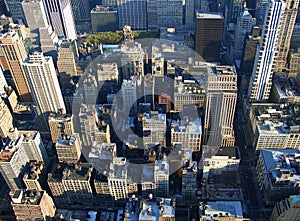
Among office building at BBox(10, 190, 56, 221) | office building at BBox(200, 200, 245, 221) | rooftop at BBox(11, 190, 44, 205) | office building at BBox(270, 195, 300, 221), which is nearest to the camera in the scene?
office building at BBox(10, 190, 56, 221)

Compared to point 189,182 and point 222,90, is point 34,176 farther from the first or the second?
point 222,90

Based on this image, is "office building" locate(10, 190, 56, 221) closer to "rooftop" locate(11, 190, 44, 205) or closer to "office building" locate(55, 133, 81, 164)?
"rooftop" locate(11, 190, 44, 205)

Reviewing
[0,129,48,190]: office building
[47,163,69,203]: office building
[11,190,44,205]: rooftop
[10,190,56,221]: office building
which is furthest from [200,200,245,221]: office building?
[0,129,48,190]: office building

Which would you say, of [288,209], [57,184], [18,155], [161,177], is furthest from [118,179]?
[288,209]

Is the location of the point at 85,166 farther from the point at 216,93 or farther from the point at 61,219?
the point at 216,93

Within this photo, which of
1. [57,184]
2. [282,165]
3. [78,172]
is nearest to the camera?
[57,184]

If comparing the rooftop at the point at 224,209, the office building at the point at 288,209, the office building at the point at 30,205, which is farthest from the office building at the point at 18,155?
the office building at the point at 288,209

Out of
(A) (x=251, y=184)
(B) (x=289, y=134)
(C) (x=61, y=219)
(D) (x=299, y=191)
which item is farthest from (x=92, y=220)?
(B) (x=289, y=134)
